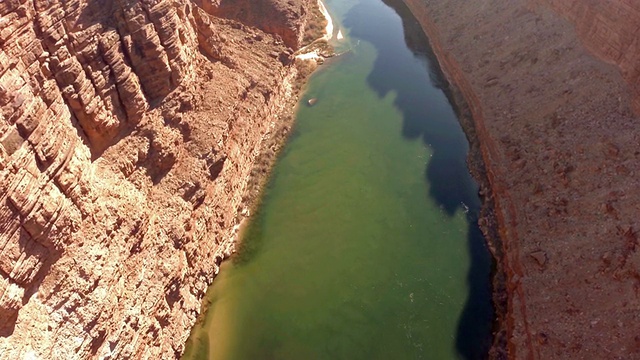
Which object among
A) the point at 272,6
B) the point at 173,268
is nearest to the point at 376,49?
the point at 272,6

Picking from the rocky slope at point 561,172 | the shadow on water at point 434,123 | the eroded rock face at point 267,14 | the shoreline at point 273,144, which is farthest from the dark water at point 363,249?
the eroded rock face at point 267,14

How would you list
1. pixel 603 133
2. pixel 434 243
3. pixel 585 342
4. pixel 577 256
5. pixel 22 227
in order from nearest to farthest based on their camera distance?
pixel 22 227 < pixel 585 342 < pixel 577 256 < pixel 603 133 < pixel 434 243

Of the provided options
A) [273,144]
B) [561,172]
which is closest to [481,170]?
[561,172]

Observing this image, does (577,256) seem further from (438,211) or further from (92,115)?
(92,115)

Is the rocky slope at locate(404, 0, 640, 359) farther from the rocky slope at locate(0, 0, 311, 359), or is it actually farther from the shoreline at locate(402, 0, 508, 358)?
the rocky slope at locate(0, 0, 311, 359)

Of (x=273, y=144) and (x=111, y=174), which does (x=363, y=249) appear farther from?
(x=111, y=174)

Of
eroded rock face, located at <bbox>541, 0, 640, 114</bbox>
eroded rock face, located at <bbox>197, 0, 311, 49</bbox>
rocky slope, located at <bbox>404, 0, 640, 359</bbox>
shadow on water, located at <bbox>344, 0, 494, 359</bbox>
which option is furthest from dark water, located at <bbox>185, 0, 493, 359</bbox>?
eroded rock face, located at <bbox>541, 0, 640, 114</bbox>
